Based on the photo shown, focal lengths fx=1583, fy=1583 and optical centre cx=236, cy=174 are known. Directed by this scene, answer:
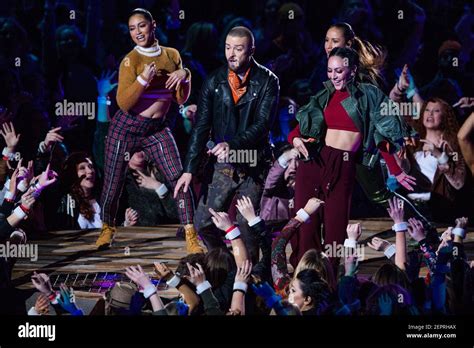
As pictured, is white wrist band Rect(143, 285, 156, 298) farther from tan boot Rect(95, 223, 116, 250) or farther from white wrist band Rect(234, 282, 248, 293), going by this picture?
tan boot Rect(95, 223, 116, 250)

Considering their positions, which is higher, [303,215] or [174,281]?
[303,215]

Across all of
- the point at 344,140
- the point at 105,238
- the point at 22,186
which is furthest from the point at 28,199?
the point at 344,140

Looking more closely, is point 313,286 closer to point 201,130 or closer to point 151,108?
point 201,130

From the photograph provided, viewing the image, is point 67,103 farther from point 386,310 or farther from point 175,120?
point 386,310

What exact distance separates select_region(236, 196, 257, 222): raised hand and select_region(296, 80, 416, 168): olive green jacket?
0.61 meters

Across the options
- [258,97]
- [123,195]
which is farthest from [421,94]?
[123,195]

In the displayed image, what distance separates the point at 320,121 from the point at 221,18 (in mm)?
1145

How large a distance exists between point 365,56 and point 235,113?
3.32 feet

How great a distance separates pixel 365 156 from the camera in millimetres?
10992

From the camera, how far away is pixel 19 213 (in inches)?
432

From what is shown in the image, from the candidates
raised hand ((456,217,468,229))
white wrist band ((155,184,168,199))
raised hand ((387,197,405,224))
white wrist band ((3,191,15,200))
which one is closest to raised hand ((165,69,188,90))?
white wrist band ((155,184,168,199))

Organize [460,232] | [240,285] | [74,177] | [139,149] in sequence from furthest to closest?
[74,177]
[139,149]
[460,232]
[240,285]

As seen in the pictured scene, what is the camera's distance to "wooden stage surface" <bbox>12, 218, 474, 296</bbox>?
11.2 metres

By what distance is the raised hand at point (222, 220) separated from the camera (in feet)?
35.4
